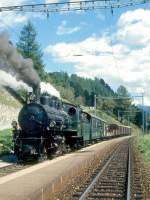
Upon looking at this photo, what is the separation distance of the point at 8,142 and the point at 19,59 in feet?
32.6

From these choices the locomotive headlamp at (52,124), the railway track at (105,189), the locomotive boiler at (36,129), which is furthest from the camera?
the locomotive headlamp at (52,124)

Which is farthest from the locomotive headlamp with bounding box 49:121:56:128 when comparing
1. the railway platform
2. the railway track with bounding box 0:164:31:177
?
the railway track with bounding box 0:164:31:177

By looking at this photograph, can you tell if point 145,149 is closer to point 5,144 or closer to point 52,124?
point 5,144

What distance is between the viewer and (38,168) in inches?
931

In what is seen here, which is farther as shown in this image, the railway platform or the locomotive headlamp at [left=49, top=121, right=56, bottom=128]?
the locomotive headlamp at [left=49, top=121, right=56, bottom=128]

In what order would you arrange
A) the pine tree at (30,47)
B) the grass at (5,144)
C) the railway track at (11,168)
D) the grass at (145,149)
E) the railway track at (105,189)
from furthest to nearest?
1. the pine tree at (30,47)
2. the grass at (5,144)
3. the grass at (145,149)
4. the railway track at (11,168)
5. the railway track at (105,189)

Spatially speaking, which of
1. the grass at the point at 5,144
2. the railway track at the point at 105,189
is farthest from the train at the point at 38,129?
the railway track at the point at 105,189

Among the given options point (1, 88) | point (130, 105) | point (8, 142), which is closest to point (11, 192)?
point (8, 142)

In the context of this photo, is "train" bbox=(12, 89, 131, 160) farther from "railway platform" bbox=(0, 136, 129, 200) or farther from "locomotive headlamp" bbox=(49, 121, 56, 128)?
"railway platform" bbox=(0, 136, 129, 200)

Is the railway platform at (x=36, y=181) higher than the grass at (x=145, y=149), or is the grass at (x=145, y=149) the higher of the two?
the grass at (x=145, y=149)

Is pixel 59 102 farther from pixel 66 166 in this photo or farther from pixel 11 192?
pixel 11 192

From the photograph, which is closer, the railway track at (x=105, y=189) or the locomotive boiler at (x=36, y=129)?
the railway track at (x=105, y=189)

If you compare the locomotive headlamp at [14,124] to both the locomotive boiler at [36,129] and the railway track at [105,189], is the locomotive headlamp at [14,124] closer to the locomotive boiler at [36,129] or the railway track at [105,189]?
the locomotive boiler at [36,129]

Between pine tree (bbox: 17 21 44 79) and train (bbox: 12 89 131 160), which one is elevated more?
pine tree (bbox: 17 21 44 79)
